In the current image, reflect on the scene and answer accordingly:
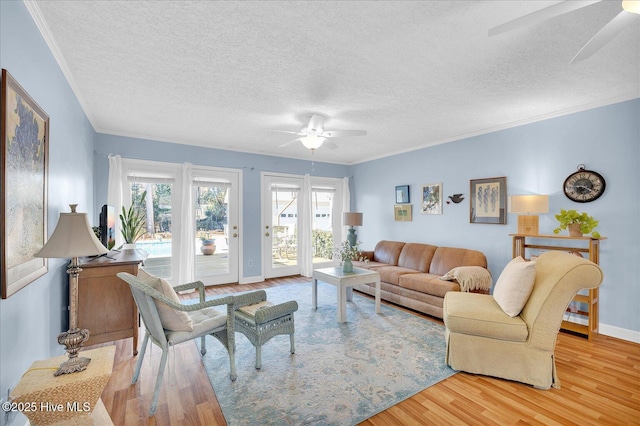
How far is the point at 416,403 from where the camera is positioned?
2096 millimetres

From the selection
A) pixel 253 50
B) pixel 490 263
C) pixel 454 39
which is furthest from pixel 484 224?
pixel 253 50

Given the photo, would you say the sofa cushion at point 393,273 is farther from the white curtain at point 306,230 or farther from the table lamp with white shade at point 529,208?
the white curtain at point 306,230

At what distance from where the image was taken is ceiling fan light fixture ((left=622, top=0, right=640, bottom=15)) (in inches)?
53.8

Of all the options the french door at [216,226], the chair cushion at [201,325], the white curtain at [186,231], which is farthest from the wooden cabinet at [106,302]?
the french door at [216,226]

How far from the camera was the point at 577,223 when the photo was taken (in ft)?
10.5

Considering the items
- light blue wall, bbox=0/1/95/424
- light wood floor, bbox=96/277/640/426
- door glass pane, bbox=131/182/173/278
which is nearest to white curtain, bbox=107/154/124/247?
door glass pane, bbox=131/182/173/278

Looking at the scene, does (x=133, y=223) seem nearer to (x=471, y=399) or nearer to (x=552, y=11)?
(x=471, y=399)

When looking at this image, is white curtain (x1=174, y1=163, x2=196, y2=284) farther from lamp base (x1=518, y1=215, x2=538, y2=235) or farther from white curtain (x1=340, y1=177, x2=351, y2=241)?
lamp base (x1=518, y1=215, x2=538, y2=235)

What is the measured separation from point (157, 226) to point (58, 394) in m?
3.83

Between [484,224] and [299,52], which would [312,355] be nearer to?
[299,52]

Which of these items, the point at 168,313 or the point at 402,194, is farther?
the point at 402,194

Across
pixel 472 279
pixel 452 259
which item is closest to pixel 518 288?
pixel 472 279

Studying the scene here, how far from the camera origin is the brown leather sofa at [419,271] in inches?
144

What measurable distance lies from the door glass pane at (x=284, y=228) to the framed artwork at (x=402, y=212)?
2121 millimetres
